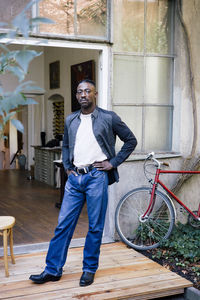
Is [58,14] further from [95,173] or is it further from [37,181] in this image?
[37,181]

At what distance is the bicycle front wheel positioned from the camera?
435cm

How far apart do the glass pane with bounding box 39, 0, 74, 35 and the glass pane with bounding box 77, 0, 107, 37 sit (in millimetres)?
89

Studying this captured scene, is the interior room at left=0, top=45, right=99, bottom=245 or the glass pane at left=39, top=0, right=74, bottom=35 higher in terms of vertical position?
the glass pane at left=39, top=0, right=74, bottom=35

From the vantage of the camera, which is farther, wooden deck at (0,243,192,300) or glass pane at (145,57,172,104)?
glass pane at (145,57,172,104)

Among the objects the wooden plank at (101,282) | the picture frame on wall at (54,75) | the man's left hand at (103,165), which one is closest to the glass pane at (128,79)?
the man's left hand at (103,165)

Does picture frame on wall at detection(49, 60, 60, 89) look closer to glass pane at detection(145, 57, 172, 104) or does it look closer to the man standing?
glass pane at detection(145, 57, 172, 104)

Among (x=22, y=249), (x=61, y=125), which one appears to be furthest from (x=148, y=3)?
(x=61, y=125)

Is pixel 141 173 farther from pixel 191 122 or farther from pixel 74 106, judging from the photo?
pixel 74 106

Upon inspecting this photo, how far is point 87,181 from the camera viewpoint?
329 cm

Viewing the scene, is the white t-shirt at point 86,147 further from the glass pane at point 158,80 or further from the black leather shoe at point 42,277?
the glass pane at point 158,80

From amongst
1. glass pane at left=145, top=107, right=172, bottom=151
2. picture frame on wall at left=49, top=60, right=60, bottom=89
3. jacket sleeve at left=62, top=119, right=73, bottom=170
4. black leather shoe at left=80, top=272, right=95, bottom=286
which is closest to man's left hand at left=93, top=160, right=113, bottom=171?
jacket sleeve at left=62, top=119, right=73, bottom=170

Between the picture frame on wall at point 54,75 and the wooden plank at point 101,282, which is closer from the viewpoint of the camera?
the wooden plank at point 101,282

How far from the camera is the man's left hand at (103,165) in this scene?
3.29 meters

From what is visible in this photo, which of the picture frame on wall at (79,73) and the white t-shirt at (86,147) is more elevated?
the picture frame on wall at (79,73)
